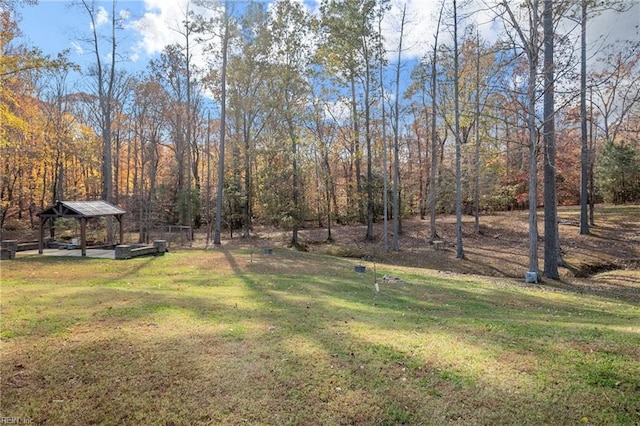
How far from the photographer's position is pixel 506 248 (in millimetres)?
17406

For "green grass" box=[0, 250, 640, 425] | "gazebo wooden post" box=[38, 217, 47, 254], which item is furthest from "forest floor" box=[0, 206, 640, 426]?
"gazebo wooden post" box=[38, 217, 47, 254]

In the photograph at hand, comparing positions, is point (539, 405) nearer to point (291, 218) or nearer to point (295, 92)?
point (291, 218)

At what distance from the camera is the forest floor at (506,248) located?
1247cm

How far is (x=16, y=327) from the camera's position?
180 inches

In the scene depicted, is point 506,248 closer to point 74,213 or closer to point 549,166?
point 549,166

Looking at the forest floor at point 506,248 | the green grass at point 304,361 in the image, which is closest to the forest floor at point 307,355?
the green grass at point 304,361

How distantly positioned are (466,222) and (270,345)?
21895mm

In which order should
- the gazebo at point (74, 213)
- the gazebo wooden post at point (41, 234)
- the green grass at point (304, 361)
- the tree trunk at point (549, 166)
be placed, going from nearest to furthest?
the green grass at point (304, 361), the tree trunk at point (549, 166), the gazebo at point (74, 213), the gazebo wooden post at point (41, 234)

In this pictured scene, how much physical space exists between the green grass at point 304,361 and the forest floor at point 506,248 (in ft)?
21.3

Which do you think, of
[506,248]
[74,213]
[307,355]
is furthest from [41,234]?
[506,248]

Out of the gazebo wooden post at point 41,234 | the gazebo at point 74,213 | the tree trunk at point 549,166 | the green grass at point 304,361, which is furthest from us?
the gazebo wooden post at point 41,234

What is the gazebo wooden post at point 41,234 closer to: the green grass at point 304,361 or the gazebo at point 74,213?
the gazebo at point 74,213

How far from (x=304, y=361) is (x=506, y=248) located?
54.2 ft

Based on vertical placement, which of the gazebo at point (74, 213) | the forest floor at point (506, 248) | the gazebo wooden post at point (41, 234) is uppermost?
the gazebo at point (74, 213)
